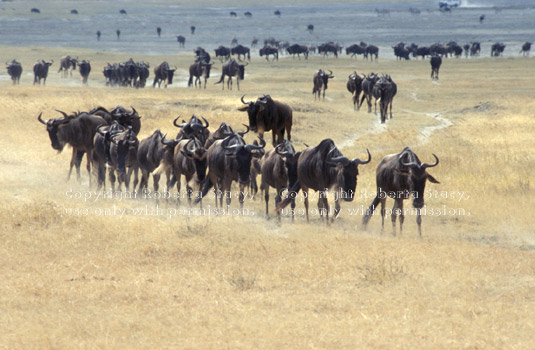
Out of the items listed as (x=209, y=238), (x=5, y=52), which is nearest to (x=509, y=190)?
(x=209, y=238)

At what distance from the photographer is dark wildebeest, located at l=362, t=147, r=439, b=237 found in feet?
43.3

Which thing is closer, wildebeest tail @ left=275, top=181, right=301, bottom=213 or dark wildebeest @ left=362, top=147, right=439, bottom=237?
dark wildebeest @ left=362, top=147, right=439, bottom=237

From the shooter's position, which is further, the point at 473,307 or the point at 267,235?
the point at 267,235

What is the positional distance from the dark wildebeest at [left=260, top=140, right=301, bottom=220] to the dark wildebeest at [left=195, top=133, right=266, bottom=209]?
0.39 meters

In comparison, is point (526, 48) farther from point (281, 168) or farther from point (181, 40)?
point (281, 168)

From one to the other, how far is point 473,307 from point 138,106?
25.5m

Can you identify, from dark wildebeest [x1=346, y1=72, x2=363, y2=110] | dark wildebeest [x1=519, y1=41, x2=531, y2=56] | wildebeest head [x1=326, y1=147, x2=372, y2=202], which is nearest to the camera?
wildebeest head [x1=326, y1=147, x2=372, y2=202]

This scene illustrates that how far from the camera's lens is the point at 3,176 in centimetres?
1908

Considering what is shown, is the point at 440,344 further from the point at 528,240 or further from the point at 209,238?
the point at 528,240

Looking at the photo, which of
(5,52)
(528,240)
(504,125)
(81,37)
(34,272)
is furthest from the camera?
(81,37)

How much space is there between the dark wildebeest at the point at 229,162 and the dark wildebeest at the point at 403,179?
106 inches

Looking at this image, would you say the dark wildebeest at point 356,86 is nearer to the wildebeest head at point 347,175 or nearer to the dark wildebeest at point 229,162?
the dark wildebeest at point 229,162

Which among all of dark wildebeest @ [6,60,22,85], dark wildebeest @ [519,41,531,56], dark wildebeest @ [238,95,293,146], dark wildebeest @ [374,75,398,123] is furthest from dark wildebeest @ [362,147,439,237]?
dark wildebeest @ [519,41,531,56]

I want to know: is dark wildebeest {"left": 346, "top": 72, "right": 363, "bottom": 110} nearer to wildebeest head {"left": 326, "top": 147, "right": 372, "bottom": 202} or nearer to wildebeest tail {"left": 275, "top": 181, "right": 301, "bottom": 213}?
wildebeest tail {"left": 275, "top": 181, "right": 301, "bottom": 213}
